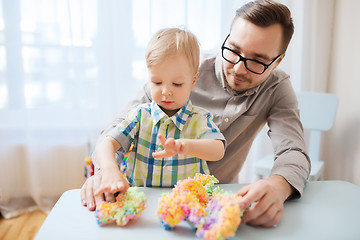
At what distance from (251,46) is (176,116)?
1.27 feet

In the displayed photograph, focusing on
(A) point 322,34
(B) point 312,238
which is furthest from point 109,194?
(A) point 322,34

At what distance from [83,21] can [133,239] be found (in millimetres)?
1714

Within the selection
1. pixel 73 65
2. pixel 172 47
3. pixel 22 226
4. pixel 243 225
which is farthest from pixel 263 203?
pixel 22 226

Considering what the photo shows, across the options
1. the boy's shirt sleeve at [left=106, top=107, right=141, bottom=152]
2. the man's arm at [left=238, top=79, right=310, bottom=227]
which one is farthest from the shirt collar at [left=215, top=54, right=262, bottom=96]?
the boy's shirt sleeve at [left=106, top=107, right=141, bottom=152]

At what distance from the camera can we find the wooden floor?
6.26 ft

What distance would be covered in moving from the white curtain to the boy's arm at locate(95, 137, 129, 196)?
4.37 ft

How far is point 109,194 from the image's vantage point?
29.8 inches

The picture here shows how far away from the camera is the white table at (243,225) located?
0.65 metres

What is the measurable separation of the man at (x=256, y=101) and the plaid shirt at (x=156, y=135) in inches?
5.7

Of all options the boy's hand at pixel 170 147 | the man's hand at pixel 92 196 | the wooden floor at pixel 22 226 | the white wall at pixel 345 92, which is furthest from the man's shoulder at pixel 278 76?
the wooden floor at pixel 22 226

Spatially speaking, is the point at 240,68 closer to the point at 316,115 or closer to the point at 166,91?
the point at 166,91

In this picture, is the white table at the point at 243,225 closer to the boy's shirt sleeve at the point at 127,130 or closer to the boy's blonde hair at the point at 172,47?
the boy's shirt sleeve at the point at 127,130

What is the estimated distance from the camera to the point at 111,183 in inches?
29.5

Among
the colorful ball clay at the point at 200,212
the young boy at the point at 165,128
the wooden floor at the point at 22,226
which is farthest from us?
the wooden floor at the point at 22,226
